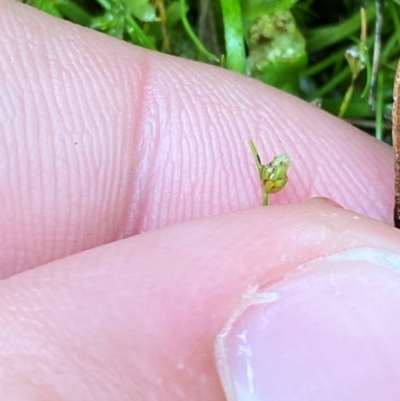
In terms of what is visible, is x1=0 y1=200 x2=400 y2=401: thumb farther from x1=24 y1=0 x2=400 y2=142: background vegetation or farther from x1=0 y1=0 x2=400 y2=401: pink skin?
x1=24 y1=0 x2=400 y2=142: background vegetation

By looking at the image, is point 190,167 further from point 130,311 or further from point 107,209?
point 130,311

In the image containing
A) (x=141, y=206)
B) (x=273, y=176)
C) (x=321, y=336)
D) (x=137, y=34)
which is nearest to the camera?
(x=321, y=336)

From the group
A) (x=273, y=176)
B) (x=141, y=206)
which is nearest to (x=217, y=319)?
(x=273, y=176)

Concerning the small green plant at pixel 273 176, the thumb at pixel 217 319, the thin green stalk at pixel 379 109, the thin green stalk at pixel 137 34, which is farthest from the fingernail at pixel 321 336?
the thin green stalk at pixel 137 34

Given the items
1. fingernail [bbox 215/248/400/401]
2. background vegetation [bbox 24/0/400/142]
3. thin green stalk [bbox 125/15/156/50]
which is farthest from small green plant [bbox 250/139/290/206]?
thin green stalk [bbox 125/15/156/50]

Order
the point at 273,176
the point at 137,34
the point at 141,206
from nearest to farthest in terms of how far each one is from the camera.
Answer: the point at 273,176, the point at 141,206, the point at 137,34

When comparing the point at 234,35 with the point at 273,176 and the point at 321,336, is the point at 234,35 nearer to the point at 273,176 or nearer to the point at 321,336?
the point at 273,176

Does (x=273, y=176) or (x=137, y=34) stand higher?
(x=137, y=34)
